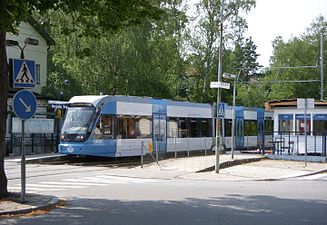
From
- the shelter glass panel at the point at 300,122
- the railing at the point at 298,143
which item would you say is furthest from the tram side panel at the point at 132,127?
the shelter glass panel at the point at 300,122

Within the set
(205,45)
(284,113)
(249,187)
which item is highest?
(205,45)

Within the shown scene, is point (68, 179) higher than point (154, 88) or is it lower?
lower

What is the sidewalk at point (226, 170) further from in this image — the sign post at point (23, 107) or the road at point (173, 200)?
the sign post at point (23, 107)

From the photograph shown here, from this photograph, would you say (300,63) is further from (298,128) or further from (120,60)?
(298,128)

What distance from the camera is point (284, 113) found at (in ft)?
96.6

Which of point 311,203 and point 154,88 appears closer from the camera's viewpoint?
point 311,203

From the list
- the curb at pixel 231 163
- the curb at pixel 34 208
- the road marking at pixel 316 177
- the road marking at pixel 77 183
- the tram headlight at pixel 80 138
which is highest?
the tram headlight at pixel 80 138

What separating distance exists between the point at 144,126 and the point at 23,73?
16268 mm

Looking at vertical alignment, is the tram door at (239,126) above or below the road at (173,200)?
above

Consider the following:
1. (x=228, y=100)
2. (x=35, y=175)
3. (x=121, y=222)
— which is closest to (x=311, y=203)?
(x=121, y=222)

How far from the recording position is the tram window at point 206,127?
33.8 metres

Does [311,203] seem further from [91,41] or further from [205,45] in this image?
[205,45]

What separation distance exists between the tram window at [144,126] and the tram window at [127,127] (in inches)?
14.7

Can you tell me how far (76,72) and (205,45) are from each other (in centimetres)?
1682
